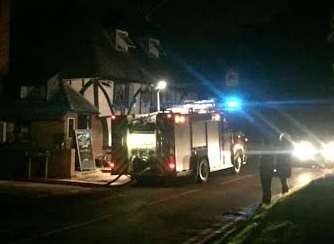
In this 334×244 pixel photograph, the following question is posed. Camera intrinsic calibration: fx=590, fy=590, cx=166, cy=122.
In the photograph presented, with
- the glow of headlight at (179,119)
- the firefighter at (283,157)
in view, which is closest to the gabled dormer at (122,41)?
the glow of headlight at (179,119)

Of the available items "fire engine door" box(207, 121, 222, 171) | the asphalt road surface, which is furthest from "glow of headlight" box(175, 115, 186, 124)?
the asphalt road surface

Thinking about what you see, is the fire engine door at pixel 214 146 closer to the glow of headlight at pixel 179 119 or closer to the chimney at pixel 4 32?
the glow of headlight at pixel 179 119

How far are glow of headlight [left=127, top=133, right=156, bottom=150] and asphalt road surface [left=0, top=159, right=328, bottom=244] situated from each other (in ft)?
4.75

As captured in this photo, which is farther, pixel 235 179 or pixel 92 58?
pixel 92 58

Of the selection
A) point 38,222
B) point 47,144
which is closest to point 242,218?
point 38,222

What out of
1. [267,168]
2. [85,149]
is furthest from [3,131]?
[267,168]

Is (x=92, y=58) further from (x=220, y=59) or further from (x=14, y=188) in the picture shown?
(x=220, y=59)

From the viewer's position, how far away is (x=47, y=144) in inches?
995

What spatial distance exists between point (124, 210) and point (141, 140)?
6.95 meters

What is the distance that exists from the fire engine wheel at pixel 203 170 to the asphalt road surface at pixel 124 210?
354 mm

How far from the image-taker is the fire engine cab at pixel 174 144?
19906mm

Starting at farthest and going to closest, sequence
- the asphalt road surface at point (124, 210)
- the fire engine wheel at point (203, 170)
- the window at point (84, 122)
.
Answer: the window at point (84, 122) < the fire engine wheel at point (203, 170) < the asphalt road surface at point (124, 210)

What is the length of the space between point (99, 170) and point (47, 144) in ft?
8.23

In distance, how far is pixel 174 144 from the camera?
1991 centimetres
